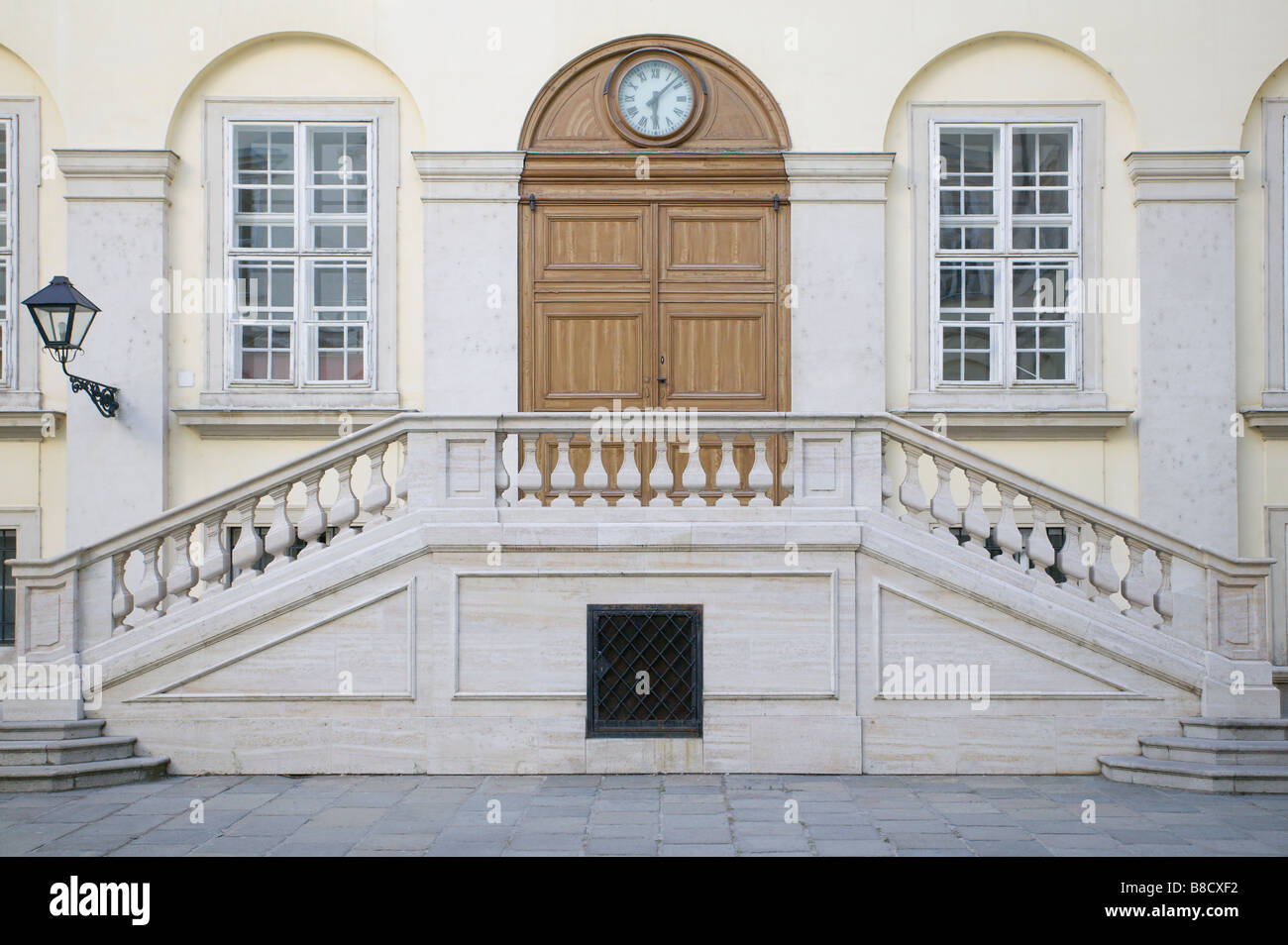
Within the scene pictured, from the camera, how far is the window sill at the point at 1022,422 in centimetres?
1126

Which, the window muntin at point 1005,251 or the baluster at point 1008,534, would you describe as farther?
the window muntin at point 1005,251

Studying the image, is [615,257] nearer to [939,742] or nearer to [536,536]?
[536,536]

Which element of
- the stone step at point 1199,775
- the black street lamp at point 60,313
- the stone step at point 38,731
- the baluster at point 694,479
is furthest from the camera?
the black street lamp at point 60,313

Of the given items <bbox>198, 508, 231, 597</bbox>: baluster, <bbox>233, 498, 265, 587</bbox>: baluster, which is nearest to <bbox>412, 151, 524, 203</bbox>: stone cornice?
<bbox>233, 498, 265, 587</bbox>: baluster

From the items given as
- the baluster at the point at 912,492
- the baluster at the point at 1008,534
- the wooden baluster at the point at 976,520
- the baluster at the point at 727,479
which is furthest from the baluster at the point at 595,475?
the baluster at the point at 1008,534

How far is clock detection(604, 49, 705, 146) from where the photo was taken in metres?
11.5

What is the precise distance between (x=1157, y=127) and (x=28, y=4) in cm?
1061

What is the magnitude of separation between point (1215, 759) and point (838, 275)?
209 inches

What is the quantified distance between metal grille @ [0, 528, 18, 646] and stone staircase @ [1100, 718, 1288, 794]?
943cm

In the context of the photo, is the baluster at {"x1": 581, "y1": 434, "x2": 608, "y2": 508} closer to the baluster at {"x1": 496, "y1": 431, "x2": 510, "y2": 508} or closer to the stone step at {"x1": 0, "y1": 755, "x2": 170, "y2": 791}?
the baluster at {"x1": 496, "y1": 431, "x2": 510, "y2": 508}

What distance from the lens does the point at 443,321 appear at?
37.3 ft

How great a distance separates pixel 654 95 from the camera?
1156cm

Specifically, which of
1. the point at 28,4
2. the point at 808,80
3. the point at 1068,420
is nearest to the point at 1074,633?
the point at 1068,420

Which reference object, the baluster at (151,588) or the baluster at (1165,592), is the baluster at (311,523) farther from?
the baluster at (1165,592)
